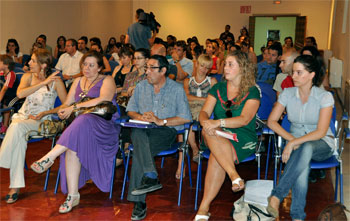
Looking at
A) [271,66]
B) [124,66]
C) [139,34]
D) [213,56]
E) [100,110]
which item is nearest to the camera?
[100,110]

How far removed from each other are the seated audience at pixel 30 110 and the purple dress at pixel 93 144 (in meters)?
0.36

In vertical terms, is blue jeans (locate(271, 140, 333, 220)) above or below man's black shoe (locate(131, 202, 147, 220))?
above

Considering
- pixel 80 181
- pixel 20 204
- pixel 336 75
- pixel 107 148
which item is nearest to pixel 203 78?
pixel 107 148

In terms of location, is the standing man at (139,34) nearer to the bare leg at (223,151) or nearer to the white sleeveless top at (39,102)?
the white sleeveless top at (39,102)

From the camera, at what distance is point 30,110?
159 inches

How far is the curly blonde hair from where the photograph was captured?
3.32 metres

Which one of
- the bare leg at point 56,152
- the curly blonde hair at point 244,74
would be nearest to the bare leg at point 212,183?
the curly blonde hair at point 244,74

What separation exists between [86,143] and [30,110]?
3.03ft

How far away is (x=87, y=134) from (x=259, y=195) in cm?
149

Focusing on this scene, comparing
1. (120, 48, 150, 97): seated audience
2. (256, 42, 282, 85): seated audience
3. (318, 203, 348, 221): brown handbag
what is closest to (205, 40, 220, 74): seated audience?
(256, 42, 282, 85): seated audience

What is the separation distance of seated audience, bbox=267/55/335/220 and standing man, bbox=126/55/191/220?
0.84 m

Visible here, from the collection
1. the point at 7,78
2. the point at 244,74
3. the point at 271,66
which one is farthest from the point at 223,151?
the point at 7,78

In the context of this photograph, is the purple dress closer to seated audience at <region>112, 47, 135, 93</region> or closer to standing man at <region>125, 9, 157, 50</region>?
seated audience at <region>112, 47, 135, 93</region>

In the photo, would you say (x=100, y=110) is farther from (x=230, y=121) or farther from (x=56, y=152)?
(x=230, y=121)
